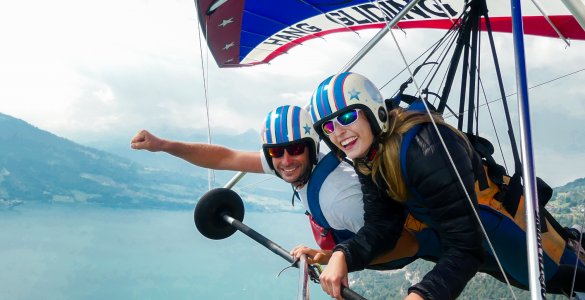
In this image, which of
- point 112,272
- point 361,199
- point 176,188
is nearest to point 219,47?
point 361,199

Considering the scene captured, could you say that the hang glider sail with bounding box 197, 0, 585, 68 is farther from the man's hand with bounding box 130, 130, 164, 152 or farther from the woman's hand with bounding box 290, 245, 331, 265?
the woman's hand with bounding box 290, 245, 331, 265

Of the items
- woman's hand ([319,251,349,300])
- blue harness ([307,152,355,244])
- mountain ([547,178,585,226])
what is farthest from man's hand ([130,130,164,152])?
mountain ([547,178,585,226])

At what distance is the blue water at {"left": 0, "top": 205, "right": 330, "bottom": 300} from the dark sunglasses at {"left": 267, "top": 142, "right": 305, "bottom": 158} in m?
112

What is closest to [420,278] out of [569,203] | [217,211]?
[569,203]

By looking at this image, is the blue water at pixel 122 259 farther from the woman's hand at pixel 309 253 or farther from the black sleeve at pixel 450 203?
the black sleeve at pixel 450 203

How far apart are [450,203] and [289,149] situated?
3.14 ft

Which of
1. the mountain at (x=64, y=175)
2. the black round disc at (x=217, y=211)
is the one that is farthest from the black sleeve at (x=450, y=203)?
the mountain at (x=64, y=175)

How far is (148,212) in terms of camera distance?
5979 inches

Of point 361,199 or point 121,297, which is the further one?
point 121,297

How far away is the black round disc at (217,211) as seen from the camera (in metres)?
2.72

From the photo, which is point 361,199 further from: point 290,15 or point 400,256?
point 290,15

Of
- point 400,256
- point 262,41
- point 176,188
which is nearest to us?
point 400,256

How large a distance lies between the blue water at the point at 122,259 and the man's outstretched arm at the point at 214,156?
111 m

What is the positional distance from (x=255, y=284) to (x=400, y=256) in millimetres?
141760
